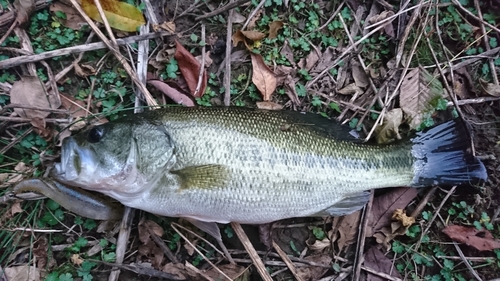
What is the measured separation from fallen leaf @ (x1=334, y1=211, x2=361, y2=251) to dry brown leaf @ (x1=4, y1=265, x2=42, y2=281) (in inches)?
96.0

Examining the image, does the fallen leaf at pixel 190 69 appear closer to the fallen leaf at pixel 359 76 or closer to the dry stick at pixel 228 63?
the dry stick at pixel 228 63

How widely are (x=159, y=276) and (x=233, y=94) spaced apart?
1.62m

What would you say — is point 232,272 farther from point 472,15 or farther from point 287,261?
point 472,15

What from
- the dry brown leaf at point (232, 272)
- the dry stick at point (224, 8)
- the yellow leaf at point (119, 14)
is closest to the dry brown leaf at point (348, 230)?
the dry brown leaf at point (232, 272)

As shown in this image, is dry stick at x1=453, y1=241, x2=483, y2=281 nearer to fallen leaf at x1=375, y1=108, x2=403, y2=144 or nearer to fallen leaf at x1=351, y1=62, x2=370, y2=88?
fallen leaf at x1=375, y1=108, x2=403, y2=144

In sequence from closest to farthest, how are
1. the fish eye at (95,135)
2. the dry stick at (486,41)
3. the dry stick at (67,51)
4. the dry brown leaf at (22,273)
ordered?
the fish eye at (95,135) < the dry brown leaf at (22,273) < the dry stick at (67,51) < the dry stick at (486,41)

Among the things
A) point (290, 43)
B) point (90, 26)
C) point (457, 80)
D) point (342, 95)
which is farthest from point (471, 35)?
point (90, 26)

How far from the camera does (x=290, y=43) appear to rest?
151 inches

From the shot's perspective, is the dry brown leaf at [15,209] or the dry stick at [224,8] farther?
the dry stick at [224,8]

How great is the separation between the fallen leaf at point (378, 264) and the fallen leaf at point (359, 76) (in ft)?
4.74

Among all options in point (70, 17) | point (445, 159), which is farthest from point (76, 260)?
point (445, 159)

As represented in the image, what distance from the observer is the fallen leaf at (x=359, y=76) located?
388 centimetres

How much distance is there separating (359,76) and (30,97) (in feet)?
9.28

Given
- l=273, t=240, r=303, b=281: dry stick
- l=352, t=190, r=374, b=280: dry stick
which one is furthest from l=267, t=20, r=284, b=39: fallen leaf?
l=273, t=240, r=303, b=281: dry stick
